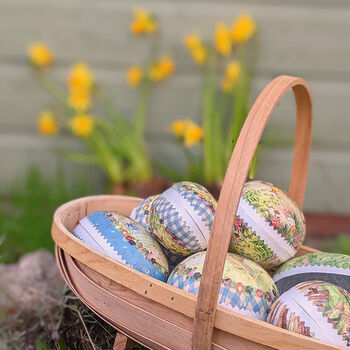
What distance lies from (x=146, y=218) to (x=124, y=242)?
0.65 feet

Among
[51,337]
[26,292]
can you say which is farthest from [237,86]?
[51,337]

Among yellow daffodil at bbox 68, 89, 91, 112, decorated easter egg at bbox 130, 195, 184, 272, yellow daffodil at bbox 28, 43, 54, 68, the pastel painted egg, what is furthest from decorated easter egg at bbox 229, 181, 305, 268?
yellow daffodil at bbox 28, 43, 54, 68

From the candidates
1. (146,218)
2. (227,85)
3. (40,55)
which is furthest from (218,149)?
(146,218)

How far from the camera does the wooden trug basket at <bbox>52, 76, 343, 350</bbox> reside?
3.71ft

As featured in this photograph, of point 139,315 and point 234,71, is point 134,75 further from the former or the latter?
point 139,315

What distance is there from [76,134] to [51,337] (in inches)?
62.0

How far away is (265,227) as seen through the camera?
140cm

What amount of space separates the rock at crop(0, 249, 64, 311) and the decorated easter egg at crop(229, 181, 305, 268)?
25.2 inches

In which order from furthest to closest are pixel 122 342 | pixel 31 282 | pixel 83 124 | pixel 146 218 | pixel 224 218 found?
pixel 83 124 < pixel 31 282 < pixel 146 218 < pixel 122 342 < pixel 224 218

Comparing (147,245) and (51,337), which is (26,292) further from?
(147,245)

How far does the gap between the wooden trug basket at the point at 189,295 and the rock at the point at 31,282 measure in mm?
441

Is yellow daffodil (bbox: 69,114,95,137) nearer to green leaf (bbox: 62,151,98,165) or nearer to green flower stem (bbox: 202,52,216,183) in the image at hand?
green leaf (bbox: 62,151,98,165)

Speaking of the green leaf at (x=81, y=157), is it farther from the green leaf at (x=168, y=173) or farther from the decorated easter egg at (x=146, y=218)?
the decorated easter egg at (x=146, y=218)

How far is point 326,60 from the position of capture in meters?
3.14
